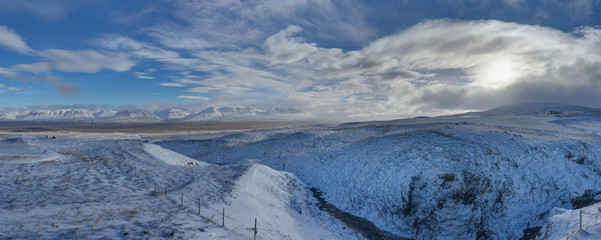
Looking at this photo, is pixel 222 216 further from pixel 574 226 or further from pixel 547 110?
pixel 547 110

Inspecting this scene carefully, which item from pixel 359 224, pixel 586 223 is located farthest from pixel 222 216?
pixel 586 223

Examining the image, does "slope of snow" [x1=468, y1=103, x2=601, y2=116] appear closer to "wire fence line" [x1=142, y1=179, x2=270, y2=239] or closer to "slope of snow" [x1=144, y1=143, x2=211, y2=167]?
"wire fence line" [x1=142, y1=179, x2=270, y2=239]

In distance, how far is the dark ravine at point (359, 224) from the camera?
19.5 meters

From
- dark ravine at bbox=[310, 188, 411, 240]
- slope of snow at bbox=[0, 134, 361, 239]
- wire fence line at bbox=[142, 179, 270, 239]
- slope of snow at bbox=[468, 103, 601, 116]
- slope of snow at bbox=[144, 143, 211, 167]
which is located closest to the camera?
slope of snow at bbox=[0, 134, 361, 239]

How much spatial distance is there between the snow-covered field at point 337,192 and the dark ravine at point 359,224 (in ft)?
0.57

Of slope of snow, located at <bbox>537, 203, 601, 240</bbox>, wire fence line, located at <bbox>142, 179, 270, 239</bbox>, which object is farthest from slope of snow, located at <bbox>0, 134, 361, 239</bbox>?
slope of snow, located at <bbox>537, 203, 601, 240</bbox>

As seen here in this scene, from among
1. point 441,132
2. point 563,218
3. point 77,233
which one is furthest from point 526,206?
point 77,233

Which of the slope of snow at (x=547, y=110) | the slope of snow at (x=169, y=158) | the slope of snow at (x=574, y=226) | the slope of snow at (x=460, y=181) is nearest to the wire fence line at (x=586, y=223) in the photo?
Result: the slope of snow at (x=574, y=226)

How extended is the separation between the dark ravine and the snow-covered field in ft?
0.57

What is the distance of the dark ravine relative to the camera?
19.5 m

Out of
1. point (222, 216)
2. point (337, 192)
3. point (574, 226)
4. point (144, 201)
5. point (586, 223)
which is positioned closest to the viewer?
point (586, 223)

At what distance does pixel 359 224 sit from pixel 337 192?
4622mm

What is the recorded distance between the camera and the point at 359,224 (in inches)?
811

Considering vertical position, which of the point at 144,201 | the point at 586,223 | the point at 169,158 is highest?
the point at 169,158
